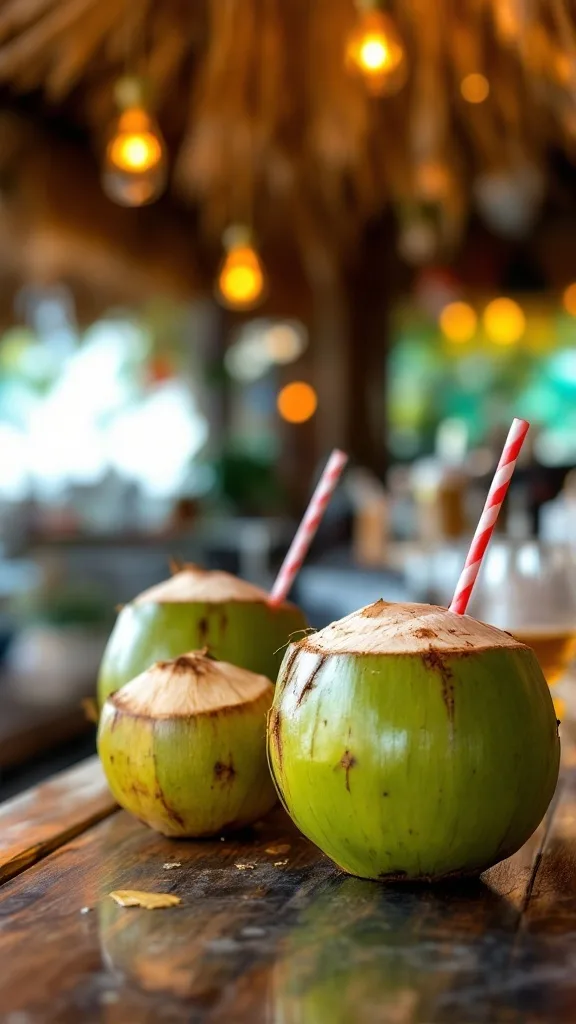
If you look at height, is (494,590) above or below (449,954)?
above

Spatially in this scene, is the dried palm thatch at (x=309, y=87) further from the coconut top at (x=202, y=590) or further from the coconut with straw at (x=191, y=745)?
the coconut with straw at (x=191, y=745)

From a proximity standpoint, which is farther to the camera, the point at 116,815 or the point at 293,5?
the point at 293,5

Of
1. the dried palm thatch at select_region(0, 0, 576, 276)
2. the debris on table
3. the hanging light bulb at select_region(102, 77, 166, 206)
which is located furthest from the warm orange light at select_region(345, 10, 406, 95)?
the debris on table

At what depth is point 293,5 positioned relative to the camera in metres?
3.45

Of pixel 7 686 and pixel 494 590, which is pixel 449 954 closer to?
pixel 494 590

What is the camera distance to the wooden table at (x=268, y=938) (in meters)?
0.55

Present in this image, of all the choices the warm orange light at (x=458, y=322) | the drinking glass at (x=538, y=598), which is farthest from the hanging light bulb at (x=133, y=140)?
the warm orange light at (x=458, y=322)

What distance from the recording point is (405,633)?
2.37 feet

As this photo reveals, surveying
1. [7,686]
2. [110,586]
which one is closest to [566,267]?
[110,586]

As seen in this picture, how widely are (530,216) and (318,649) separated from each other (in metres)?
6.90

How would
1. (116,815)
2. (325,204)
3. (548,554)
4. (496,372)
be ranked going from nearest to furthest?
(116,815) → (548,554) → (325,204) → (496,372)

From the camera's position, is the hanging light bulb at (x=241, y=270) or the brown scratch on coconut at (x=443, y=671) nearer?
the brown scratch on coconut at (x=443, y=671)

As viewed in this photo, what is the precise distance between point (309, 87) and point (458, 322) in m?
3.78

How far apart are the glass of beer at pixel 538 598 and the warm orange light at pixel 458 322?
6.62 meters
